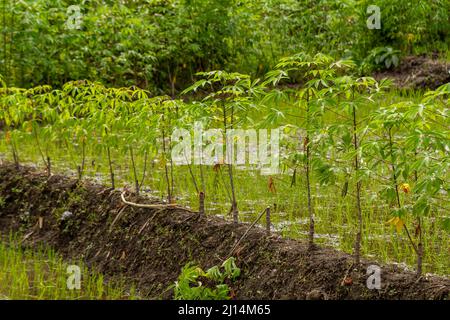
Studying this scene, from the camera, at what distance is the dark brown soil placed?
4.62 m

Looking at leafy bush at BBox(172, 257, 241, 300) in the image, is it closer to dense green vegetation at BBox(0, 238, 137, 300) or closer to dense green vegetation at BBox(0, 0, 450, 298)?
dense green vegetation at BBox(0, 0, 450, 298)

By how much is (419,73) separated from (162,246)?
6.74 metres

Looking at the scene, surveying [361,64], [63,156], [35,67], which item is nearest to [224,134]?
[63,156]

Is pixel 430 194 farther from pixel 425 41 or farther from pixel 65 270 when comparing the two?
pixel 425 41

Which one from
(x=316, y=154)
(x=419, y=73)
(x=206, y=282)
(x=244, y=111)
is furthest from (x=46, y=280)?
(x=419, y=73)

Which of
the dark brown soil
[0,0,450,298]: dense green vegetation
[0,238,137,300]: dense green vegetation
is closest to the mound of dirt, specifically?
[0,0,450,298]: dense green vegetation

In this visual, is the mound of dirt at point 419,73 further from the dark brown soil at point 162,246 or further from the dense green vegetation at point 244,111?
the dark brown soil at point 162,246

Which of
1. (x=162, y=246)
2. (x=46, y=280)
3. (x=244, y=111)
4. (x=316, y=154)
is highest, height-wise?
(x=244, y=111)

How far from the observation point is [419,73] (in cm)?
1142

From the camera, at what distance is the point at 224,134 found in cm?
535

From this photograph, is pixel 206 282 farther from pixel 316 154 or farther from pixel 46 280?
pixel 46 280

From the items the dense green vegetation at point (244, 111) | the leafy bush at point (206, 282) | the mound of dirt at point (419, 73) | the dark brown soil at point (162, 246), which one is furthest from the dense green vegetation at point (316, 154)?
the mound of dirt at point (419, 73)

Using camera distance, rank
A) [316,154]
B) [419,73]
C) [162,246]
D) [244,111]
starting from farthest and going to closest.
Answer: [419,73] < [162,246] < [244,111] < [316,154]

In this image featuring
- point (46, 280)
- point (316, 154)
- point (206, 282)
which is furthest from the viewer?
point (46, 280)
